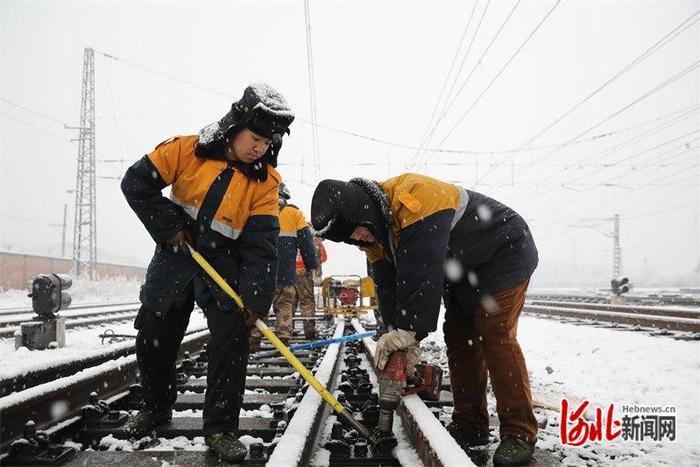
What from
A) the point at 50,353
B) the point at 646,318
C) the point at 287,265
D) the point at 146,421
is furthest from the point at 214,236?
the point at 646,318

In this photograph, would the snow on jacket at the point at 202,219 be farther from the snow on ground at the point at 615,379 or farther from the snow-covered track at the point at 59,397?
the snow on ground at the point at 615,379

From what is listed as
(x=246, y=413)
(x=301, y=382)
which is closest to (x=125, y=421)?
(x=246, y=413)

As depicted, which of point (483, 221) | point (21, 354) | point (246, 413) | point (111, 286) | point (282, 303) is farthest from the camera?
point (111, 286)

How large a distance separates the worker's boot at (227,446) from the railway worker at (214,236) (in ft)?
0.19

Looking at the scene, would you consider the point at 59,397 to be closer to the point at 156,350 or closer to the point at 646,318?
the point at 156,350

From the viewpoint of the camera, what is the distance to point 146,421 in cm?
277

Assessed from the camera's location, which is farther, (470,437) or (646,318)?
(646,318)

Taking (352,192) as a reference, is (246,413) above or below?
below

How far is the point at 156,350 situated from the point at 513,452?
2034 millimetres

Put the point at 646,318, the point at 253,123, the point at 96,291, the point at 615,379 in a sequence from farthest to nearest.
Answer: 1. the point at 96,291
2. the point at 646,318
3. the point at 615,379
4. the point at 253,123

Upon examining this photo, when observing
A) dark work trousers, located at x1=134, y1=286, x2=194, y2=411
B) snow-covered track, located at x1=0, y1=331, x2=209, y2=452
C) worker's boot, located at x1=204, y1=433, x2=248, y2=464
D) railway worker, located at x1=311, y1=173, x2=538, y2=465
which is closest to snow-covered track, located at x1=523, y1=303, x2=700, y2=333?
railway worker, located at x1=311, y1=173, x2=538, y2=465

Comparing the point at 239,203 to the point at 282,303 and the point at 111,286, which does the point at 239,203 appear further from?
the point at 111,286

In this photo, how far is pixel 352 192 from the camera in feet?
8.38

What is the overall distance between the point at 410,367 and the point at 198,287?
4.22 feet
